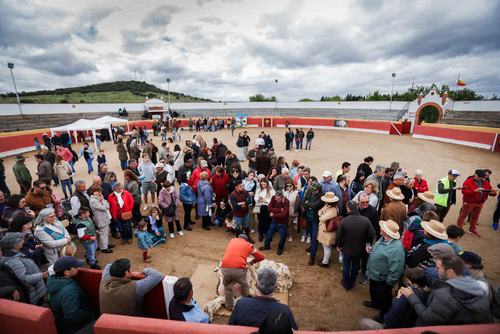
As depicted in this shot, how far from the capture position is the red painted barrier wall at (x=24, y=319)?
2064 millimetres

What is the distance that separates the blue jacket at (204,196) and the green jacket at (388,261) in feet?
13.3

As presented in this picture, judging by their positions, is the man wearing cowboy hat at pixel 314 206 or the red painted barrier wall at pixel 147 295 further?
the man wearing cowboy hat at pixel 314 206

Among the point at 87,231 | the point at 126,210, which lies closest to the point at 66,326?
the point at 87,231

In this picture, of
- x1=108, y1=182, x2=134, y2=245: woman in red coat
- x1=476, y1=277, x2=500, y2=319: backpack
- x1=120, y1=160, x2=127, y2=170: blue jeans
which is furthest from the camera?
x1=120, y1=160, x2=127, y2=170: blue jeans

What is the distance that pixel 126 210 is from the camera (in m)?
5.41

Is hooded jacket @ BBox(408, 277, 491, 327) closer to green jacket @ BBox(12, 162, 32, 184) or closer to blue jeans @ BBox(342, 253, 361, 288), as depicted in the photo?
blue jeans @ BBox(342, 253, 361, 288)

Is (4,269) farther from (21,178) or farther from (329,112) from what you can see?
(329,112)

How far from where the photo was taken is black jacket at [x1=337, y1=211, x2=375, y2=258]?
12.6 ft

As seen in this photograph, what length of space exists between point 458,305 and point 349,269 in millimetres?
2235

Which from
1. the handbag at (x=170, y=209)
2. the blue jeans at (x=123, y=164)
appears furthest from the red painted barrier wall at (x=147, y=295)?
the blue jeans at (x=123, y=164)

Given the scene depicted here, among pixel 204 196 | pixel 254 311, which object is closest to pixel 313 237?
pixel 204 196

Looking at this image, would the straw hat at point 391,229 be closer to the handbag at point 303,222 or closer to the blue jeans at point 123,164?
the handbag at point 303,222

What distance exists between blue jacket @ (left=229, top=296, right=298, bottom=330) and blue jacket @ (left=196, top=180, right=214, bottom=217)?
3.95m

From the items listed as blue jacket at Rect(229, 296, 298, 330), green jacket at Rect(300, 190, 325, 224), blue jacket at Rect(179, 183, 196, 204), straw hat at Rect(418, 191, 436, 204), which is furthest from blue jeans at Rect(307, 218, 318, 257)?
blue jacket at Rect(179, 183, 196, 204)
